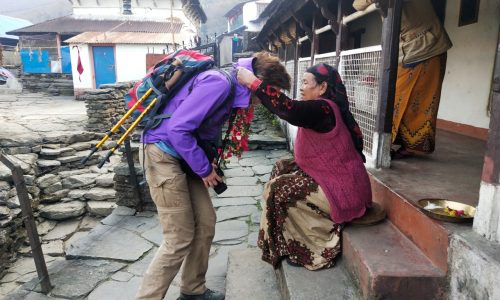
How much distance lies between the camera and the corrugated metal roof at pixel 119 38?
19.5 metres

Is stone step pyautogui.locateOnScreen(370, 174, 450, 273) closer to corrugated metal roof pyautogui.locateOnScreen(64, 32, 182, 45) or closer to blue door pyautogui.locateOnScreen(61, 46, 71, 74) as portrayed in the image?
corrugated metal roof pyautogui.locateOnScreen(64, 32, 182, 45)

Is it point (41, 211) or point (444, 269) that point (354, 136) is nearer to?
point (444, 269)

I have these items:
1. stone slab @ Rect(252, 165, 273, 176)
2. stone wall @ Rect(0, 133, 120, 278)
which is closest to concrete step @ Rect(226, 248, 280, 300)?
stone slab @ Rect(252, 165, 273, 176)

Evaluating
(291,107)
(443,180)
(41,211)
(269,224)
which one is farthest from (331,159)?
(41,211)

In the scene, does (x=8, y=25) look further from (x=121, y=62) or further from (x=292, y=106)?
(x=292, y=106)

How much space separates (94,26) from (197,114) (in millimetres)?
23774

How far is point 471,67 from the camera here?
5.46 meters

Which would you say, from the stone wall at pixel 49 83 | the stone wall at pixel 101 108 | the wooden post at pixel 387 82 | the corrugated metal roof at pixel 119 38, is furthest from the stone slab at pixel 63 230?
the stone wall at pixel 49 83

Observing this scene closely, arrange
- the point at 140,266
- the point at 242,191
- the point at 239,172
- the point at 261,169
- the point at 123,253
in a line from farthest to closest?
1. the point at 261,169
2. the point at 239,172
3. the point at 242,191
4. the point at 123,253
5. the point at 140,266

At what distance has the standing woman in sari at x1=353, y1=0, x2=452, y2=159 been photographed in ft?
11.3

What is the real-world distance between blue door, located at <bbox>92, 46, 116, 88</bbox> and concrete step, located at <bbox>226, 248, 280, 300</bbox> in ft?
63.6

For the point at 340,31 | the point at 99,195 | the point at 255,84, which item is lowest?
the point at 99,195

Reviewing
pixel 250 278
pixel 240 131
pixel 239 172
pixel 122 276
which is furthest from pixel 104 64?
pixel 250 278

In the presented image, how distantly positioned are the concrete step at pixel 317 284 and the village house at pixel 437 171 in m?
0.07
